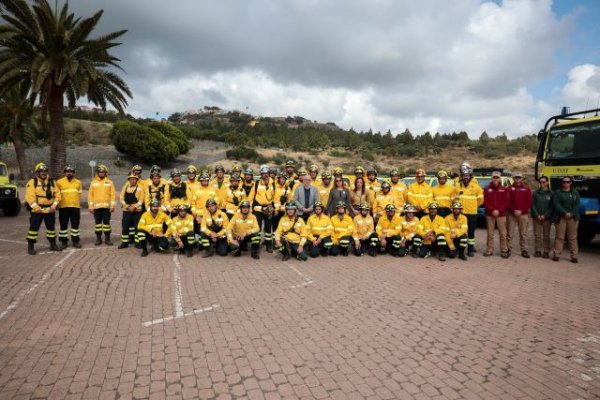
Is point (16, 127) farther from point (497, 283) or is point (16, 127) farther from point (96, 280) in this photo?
point (497, 283)

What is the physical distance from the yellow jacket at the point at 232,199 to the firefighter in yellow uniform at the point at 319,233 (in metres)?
1.88

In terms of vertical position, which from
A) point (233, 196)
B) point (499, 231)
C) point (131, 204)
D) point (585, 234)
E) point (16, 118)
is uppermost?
point (16, 118)

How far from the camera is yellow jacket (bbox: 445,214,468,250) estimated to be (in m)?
8.73

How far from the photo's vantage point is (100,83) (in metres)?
16.5

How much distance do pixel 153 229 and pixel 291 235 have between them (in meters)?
3.27

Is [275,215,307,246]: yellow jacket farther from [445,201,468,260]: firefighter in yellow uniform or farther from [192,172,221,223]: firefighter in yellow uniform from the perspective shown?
[445,201,468,260]: firefighter in yellow uniform

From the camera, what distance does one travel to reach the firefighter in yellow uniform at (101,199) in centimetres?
920

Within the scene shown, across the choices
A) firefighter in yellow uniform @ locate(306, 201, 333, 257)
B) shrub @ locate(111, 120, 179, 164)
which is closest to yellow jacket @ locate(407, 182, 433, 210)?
firefighter in yellow uniform @ locate(306, 201, 333, 257)

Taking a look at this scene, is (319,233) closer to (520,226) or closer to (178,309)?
(178,309)

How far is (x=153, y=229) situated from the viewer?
28.3ft

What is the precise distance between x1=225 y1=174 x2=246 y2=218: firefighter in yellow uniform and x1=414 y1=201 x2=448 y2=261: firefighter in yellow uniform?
15.0ft

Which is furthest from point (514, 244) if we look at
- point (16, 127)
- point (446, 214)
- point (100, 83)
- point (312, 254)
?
point (16, 127)

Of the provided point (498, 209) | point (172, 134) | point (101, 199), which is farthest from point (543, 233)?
point (172, 134)

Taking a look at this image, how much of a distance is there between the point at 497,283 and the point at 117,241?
9.37m
